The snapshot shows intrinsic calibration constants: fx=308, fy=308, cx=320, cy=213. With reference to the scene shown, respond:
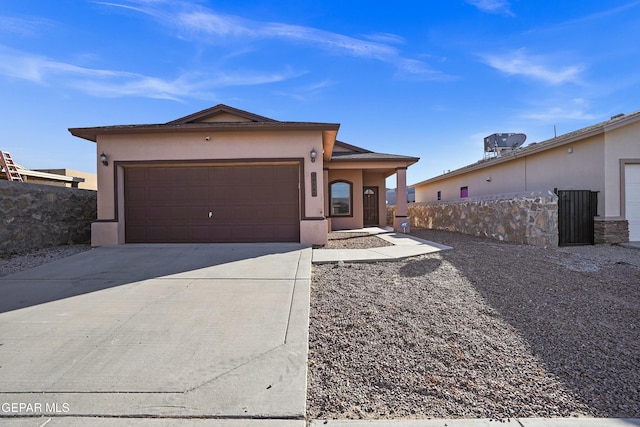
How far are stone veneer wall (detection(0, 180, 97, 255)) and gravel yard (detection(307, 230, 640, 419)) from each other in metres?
8.09

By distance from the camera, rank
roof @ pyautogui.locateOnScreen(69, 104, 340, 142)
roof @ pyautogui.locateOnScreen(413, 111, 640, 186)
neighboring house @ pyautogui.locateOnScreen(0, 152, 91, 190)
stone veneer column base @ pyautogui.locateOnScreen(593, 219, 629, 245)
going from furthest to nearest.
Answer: neighboring house @ pyautogui.locateOnScreen(0, 152, 91, 190) → stone veneer column base @ pyautogui.locateOnScreen(593, 219, 629, 245) → roof @ pyautogui.locateOnScreen(413, 111, 640, 186) → roof @ pyautogui.locateOnScreen(69, 104, 340, 142)

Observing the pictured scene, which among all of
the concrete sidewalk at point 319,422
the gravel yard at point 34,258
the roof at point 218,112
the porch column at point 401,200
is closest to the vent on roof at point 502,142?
the porch column at point 401,200

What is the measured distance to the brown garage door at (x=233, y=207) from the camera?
29.9 ft

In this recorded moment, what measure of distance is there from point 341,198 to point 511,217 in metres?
7.34

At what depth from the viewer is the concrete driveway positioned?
2.51 m

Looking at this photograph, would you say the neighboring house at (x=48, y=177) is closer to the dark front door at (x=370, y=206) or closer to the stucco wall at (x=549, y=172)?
the dark front door at (x=370, y=206)

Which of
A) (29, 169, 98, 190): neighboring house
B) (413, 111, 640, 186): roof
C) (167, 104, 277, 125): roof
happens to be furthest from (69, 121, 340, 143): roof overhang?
(29, 169, 98, 190): neighboring house

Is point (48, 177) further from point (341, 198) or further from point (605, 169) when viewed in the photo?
point (605, 169)

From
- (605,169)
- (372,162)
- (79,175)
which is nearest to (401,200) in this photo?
(372,162)

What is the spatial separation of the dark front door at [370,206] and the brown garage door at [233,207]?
8.69 meters

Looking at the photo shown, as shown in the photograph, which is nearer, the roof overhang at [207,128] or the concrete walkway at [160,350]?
the concrete walkway at [160,350]

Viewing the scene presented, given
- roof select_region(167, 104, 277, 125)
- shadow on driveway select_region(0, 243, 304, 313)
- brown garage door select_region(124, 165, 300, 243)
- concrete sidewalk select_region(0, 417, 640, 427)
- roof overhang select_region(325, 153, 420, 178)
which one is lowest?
concrete sidewalk select_region(0, 417, 640, 427)

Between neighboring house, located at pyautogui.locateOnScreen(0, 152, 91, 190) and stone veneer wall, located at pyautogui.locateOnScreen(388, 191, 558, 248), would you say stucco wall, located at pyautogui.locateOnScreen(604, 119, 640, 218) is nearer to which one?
stone veneer wall, located at pyautogui.locateOnScreen(388, 191, 558, 248)

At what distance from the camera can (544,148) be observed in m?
11.5
